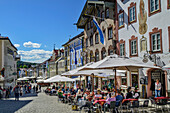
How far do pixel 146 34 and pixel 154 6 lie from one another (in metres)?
2.56

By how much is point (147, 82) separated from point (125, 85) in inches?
162

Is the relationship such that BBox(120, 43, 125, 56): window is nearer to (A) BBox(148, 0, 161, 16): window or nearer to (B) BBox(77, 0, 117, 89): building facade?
(B) BBox(77, 0, 117, 89): building facade

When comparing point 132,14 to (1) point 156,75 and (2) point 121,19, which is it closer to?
(2) point 121,19

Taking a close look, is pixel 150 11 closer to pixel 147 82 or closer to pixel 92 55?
pixel 147 82

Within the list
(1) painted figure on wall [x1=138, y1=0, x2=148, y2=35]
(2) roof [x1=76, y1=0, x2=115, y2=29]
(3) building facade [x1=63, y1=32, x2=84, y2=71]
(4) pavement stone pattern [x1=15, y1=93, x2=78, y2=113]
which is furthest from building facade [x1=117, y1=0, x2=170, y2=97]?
(3) building facade [x1=63, y1=32, x2=84, y2=71]

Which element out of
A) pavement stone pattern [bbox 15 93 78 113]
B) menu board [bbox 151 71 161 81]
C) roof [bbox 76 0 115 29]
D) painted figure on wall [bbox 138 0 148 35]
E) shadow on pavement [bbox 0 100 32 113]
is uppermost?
roof [bbox 76 0 115 29]

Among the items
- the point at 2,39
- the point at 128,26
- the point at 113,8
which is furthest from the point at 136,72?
the point at 2,39

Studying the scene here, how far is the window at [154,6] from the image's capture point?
18.1 m

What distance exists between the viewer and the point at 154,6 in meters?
18.6

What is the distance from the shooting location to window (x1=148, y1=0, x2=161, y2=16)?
59.4 feet

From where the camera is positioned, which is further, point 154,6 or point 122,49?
point 122,49

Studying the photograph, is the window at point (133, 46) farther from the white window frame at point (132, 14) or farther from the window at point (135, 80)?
the window at point (135, 80)

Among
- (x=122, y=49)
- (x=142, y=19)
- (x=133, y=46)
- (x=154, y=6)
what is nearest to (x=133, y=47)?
(x=133, y=46)

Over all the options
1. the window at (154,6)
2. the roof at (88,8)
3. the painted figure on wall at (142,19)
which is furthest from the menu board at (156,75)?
the roof at (88,8)
